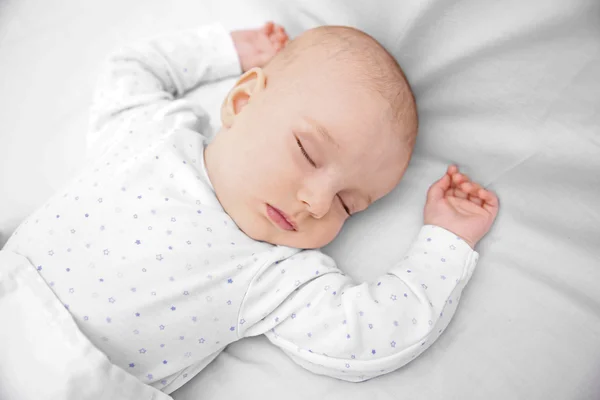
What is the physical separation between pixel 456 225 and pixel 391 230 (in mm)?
143

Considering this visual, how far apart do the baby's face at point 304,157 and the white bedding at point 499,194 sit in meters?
0.15

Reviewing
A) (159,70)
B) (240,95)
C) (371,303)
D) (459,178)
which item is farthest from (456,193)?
(159,70)

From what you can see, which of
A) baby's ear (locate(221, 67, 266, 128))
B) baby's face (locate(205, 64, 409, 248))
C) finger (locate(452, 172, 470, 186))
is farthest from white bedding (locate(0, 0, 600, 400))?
baby's ear (locate(221, 67, 266, 128))

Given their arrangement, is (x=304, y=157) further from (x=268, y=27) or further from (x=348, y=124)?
(x=268, y=27)

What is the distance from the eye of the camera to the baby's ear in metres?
1.10

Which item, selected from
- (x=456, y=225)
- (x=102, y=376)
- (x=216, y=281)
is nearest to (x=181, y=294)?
(x=216, y=281)

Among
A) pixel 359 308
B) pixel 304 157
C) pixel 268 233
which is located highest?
pixel 304 157

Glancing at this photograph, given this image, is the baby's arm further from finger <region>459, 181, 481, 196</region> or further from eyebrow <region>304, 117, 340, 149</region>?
eyebrow <region>304, 117, 340, 149</region>

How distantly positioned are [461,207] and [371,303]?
0.29 meters

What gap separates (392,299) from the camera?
Result: 1.01 metres

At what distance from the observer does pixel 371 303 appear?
3.30 feet

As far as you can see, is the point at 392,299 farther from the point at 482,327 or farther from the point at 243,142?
the point at 243,142

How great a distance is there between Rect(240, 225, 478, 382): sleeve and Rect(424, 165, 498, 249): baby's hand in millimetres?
27

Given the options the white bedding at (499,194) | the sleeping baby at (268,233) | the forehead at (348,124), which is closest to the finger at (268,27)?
the white bedding at (499,194)
